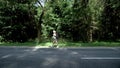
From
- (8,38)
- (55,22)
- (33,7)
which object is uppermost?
(33,7)

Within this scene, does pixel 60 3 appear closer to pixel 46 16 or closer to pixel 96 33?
pixel 46 16

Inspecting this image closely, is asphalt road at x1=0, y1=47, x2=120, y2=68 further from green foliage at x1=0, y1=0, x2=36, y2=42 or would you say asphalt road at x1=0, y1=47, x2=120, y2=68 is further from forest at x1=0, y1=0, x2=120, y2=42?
green foliage at x1=0, y1=0, x2=36, y2=42

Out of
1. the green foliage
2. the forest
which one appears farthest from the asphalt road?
the green foliage

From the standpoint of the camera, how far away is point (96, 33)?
92.5 ft

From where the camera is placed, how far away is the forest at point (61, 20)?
25.2 m

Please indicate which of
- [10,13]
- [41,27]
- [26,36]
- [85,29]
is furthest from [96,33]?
[10,13]

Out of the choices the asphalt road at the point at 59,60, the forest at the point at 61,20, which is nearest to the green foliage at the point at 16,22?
the forest at the point at 61,20

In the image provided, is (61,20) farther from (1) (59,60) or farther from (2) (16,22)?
(1) (59,60)

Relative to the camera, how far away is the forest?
2525 cm

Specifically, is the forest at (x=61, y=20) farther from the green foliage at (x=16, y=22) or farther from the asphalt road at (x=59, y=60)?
the asphalt road at (x=59, y=60)

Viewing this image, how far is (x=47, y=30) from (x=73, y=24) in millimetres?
3389

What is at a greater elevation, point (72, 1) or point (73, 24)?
point (72, 1)

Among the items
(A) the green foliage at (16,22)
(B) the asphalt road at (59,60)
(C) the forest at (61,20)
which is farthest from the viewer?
(A) the green foliage at (16,22)

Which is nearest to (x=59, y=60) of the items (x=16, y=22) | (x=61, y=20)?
(x=16, y=22)
